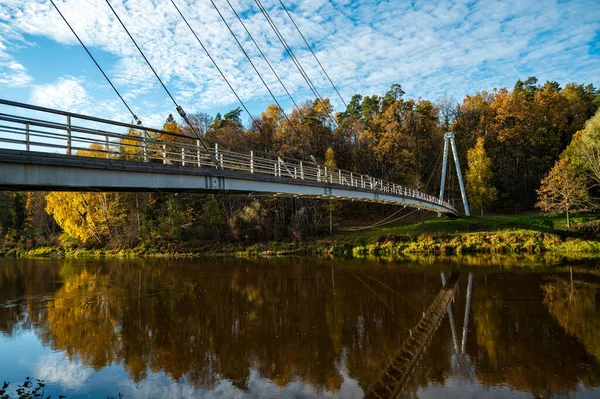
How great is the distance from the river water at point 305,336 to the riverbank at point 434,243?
906 cm

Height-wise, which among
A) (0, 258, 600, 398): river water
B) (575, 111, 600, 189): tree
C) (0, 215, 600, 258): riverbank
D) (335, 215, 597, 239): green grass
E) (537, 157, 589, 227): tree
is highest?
(575, 111, 600, 189): tree

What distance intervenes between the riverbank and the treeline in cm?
182

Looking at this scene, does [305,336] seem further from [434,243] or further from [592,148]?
[592,148]

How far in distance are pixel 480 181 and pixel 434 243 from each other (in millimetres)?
14789

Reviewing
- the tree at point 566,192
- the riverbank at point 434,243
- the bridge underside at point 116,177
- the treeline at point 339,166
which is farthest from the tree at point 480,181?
the bridge underside at point 116,177

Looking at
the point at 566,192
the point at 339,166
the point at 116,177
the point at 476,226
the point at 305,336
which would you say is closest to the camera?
the point at 116,177

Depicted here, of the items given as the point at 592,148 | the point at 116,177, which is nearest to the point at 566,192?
the point at 592,148

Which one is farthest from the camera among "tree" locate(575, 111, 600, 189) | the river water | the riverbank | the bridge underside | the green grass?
the green grass

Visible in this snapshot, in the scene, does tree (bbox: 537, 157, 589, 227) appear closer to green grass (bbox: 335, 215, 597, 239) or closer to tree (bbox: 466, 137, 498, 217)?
green grass (bbox: 335, 215, 597, 239)

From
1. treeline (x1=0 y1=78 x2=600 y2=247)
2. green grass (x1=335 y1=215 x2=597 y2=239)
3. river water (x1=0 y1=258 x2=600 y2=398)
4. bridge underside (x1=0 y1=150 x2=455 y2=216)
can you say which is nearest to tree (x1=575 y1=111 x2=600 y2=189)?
green grass (x1=335 y1=215 x2=597 y2=239)

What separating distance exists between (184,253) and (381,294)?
90.5ft

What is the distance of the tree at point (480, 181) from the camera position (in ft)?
138

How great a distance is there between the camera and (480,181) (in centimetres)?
4259

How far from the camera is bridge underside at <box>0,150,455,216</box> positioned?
29.0 ft
